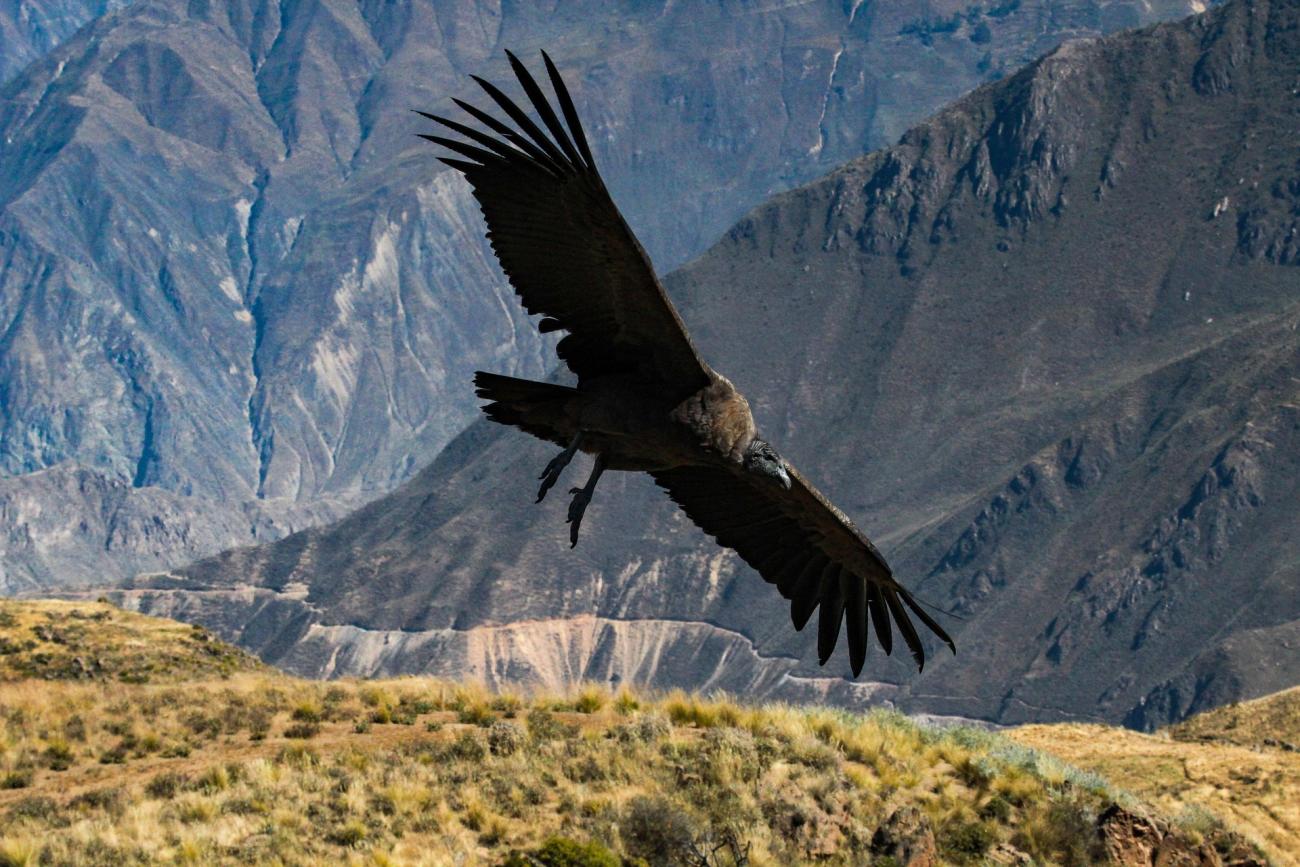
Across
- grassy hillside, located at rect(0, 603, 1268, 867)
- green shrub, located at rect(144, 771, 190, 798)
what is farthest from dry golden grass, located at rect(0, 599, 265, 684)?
green shrub, located at rect(144, 771, 190, 798)

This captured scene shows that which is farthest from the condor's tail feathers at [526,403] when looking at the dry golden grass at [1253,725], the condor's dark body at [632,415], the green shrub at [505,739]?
the dry golden grass at [1253,725]

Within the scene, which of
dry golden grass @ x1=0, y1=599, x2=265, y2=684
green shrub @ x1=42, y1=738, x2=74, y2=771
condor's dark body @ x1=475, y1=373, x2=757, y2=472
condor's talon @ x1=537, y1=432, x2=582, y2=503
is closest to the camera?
condor's talon @ x1=537, y1=432, x2=582, y2=503

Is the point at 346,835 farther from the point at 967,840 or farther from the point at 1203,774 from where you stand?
the point at 1203,774

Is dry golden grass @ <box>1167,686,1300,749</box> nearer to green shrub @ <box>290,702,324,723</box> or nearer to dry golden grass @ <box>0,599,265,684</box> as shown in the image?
dry golden grass @ <box>0,599,265,684</box>

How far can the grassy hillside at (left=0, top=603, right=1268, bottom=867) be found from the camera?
2422 centimetres

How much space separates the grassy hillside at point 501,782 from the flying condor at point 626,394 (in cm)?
389

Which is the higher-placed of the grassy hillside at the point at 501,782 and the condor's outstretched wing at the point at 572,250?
the condor's outstretched wing at the point at 572,250

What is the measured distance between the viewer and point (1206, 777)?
122 ft

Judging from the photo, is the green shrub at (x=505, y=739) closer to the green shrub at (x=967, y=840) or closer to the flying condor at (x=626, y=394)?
the flying condor at (x=626, y=394)

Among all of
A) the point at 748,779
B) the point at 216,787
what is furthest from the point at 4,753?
the point at 748,779

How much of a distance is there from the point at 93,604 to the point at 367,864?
4075 cm

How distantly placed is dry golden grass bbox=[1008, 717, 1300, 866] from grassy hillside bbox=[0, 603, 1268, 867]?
3.16 metres

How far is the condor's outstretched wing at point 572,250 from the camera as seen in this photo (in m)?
20.3

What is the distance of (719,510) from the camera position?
24.7 meters
